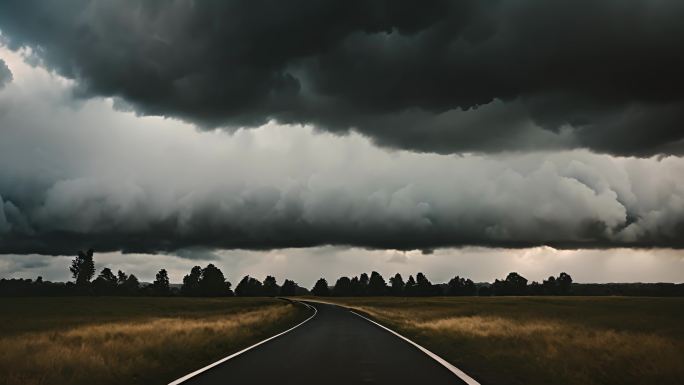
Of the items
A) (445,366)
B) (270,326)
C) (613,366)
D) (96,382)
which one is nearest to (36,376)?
(96,382)

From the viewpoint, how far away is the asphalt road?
10.5 metres

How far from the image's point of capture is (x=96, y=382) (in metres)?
11.0

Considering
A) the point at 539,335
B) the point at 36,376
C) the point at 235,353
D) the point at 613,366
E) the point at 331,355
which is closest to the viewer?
the point at 36,376

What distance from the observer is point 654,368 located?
11523mm

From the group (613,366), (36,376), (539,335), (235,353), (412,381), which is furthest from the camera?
(539,335)

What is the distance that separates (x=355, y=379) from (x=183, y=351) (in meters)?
7.41

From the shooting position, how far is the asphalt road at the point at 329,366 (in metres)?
10.5

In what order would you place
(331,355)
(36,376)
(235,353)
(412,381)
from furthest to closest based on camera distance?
(235,353) → (331,355) → (36,376) → (412,381)

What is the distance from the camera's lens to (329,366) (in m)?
12.5

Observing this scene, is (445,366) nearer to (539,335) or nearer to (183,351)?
(183,351)

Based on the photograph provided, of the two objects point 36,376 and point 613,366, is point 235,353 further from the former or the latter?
point 613,366

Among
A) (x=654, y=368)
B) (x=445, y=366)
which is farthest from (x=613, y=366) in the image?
(x=445, y=366)

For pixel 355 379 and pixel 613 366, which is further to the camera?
pixel 613 366

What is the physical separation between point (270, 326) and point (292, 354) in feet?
50.6
